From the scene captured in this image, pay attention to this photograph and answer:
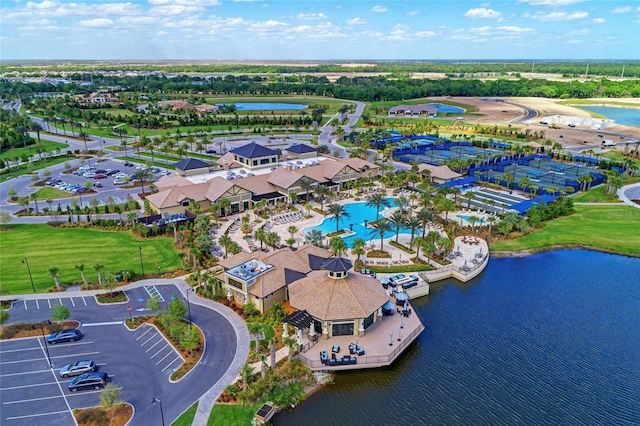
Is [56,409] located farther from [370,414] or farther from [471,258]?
[471,258]

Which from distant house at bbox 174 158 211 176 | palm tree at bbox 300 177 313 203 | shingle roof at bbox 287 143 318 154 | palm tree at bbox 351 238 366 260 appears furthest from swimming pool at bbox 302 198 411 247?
distant house at bbox 174 158 211 176

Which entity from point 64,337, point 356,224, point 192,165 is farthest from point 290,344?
point 192,165

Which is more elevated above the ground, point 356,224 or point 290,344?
point 290,344

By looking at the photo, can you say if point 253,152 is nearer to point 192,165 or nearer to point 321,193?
point 192,165

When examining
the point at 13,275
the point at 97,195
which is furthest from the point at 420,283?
the point at 97,195

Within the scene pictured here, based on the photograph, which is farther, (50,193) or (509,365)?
(50,193)

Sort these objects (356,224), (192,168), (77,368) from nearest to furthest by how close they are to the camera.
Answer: (77,368), (356,224), (192,168)

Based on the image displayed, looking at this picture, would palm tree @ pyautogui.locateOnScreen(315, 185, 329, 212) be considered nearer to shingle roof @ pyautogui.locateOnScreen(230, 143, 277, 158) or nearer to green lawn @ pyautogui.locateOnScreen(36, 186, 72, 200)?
shingle roof @ pyautogui.locateOnScreen(230, 143, 277, 158)
